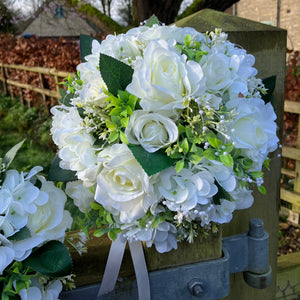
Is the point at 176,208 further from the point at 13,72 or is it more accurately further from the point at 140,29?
the point at 13,72

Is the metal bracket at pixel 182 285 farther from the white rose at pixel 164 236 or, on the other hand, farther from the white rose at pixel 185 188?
the white rose at pixel 185 188

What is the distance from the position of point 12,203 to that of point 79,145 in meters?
0.20

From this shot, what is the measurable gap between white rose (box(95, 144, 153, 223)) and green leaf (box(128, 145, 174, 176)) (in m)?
0.03

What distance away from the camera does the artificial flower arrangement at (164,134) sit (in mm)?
806

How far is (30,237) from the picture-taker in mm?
833

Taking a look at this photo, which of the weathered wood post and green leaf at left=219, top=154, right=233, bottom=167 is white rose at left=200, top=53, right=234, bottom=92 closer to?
green leaf at left=219, top=154, right=233, bottom=167

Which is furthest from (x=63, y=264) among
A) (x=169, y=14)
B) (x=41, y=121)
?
(x=41, y=121)

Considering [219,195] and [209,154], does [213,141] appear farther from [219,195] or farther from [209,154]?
[219,195]

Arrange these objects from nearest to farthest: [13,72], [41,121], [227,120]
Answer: [227,120] < [41,121] < [13,72]

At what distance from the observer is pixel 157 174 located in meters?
0.83

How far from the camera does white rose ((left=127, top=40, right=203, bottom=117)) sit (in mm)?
793

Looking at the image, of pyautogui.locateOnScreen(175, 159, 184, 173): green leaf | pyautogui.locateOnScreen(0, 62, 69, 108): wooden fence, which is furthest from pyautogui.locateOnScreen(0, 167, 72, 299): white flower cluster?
pyautogui.locateOnScreen(0, 62, 69, 108): wooden fence

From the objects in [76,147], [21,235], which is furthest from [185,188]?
[21,235]

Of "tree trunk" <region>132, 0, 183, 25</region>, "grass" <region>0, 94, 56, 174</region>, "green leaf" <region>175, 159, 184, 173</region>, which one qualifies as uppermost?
"tree trunk" <region>132, 0, 183, 25</region>
